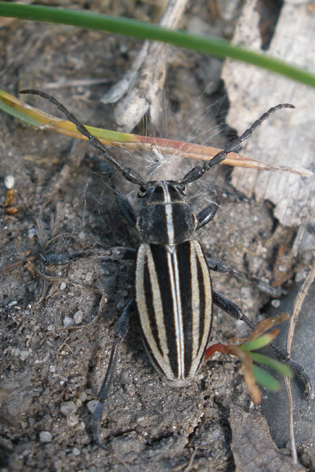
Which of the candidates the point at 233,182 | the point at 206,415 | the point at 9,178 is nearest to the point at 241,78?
the point at 233,182

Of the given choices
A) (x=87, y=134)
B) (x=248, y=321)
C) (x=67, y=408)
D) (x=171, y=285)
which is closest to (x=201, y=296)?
(x=171, y=285)

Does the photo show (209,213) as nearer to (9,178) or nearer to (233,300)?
(233,300)

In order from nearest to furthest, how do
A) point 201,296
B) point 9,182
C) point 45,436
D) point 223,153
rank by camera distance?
point 45,436 → point 201,296 → point 223,153 → point 9,182

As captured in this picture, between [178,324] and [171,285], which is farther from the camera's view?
[171,285]

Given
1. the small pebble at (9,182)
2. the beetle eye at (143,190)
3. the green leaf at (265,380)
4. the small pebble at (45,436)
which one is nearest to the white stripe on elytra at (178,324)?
the green leaf at (265,380)

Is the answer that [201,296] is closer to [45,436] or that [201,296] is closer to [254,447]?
[254,447]

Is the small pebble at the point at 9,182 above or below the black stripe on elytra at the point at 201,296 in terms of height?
above

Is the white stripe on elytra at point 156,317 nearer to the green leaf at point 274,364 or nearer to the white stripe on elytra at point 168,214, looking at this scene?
the white stripe on elytra at point 168,214
